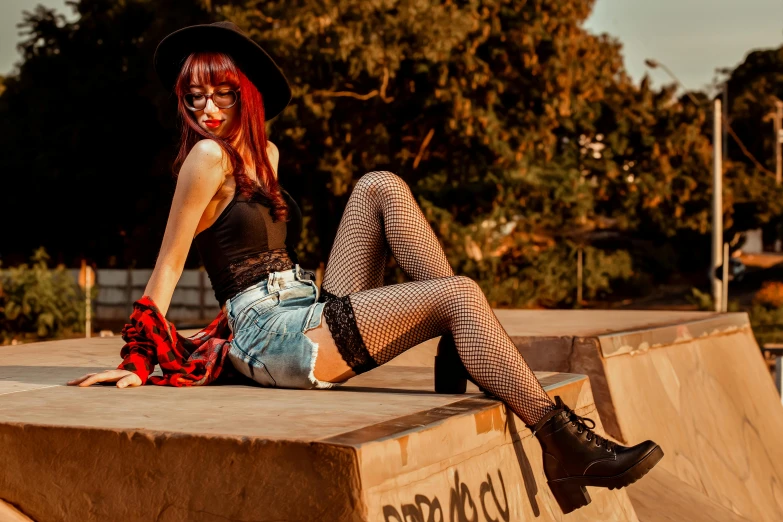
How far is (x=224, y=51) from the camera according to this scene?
3744 millimetres

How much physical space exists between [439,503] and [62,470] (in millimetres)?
939

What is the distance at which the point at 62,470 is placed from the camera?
2.61 meters

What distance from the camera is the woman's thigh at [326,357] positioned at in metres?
3.36

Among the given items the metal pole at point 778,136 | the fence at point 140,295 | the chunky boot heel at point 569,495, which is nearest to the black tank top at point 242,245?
the chunky boot heel at point 569,495

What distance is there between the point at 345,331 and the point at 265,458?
3.27ft

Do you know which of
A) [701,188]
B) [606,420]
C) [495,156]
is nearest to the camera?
[606,420]

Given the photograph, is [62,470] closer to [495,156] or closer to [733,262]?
[495,156]

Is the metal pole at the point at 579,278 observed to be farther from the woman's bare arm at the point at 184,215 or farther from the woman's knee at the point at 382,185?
the woman's bare arm at the point at 184,215

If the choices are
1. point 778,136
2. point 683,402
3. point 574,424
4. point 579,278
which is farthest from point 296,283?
point 778,136

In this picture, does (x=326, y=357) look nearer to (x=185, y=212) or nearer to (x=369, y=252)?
(x=369, y=252)

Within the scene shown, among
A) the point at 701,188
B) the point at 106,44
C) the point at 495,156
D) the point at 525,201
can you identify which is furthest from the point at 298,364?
the point at 106,44

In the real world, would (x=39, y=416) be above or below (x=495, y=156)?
below

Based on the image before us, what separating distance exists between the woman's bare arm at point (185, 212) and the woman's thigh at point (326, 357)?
0.51 m

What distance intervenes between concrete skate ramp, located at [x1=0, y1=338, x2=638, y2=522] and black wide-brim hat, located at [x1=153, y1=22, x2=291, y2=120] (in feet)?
3.91
